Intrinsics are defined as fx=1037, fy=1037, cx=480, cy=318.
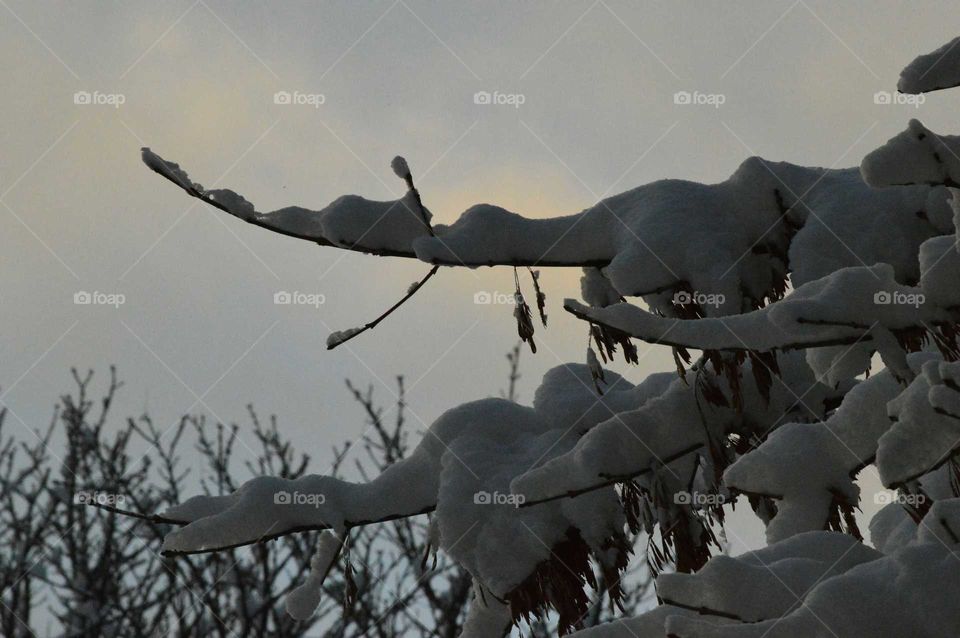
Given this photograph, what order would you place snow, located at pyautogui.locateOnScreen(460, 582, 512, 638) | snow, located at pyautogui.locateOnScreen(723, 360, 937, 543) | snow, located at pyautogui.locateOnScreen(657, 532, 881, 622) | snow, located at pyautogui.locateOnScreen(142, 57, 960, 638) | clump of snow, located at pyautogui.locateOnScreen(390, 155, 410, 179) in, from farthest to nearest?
1. snow, located at pyautogui.locateOnScreen(460, 582, 512, 638)
2. clump of snow, located at pyautogui.locateOnScreen(390, 155, 410, 179)
3. snow, located at pyautogui.locateOnScreen(723, 360, 937, 543)
4. snow, located at pyautogui.locateOnScreen(142, 57, 960, 638)
5. snow, located at pyautogui.locateOnScreen(657, 532, 881, 622)

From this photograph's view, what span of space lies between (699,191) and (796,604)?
1.76m

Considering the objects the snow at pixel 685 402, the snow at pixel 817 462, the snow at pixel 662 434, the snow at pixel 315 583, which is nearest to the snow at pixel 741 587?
the snow at pixel 685 402

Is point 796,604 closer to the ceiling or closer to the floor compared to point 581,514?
closer to the floor

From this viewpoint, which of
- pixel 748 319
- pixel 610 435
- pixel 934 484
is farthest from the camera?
pixel 610 435

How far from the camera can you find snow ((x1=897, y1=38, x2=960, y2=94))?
2102 mm

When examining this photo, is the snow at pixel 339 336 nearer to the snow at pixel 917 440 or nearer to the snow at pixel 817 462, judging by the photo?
the snow at pixel 817 462

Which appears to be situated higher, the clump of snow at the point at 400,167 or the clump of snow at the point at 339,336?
the clump of snow at the point at 400,167

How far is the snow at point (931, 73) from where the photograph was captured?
2.10m

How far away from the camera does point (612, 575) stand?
3.55 m

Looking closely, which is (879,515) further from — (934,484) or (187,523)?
(187,523)

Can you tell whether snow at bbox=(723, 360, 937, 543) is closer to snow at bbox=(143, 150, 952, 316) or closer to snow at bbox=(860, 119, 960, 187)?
snow at bbox=(143, 150, 952, 316)

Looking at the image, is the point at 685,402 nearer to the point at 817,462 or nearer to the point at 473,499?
the point at 817,462

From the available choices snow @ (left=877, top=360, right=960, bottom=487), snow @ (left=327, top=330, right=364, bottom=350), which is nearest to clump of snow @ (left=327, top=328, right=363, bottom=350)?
snow @ (left=327, top=330, right=364, bottom=350)

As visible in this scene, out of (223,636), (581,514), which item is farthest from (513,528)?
(223,636)
